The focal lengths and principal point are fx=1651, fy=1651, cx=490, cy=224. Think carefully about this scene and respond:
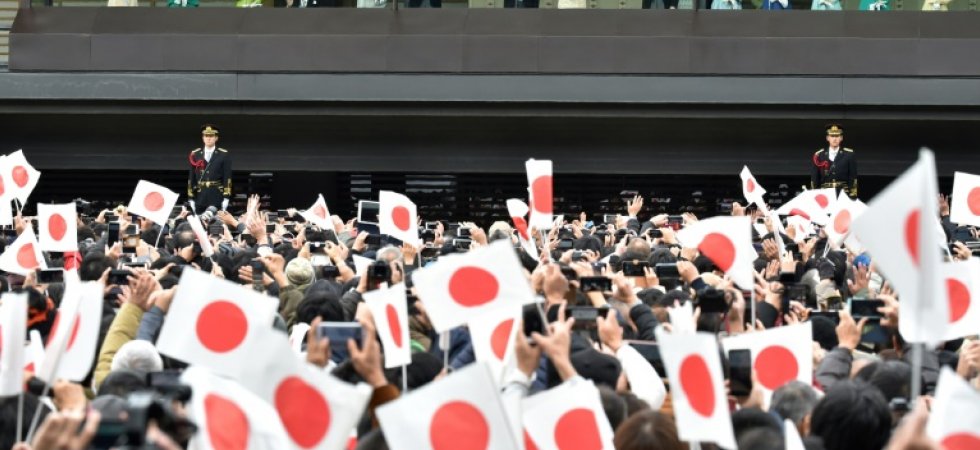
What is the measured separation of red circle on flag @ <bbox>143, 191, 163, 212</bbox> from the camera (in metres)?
15.4

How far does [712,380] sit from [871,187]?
880 inches

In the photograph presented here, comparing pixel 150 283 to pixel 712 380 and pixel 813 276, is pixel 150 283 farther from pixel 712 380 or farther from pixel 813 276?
pixel 813 276

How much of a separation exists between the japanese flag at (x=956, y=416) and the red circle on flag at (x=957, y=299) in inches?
139

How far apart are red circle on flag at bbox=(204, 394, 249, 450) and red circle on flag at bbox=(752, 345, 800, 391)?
317cm

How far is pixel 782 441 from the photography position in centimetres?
524

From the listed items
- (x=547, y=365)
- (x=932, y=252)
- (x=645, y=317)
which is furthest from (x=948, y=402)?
(x=645, y=317)

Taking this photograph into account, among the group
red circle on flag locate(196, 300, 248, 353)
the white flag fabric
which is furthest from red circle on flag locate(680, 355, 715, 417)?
the white flag fabric

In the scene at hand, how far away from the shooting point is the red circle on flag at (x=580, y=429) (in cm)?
562

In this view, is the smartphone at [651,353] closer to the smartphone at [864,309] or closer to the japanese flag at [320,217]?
the smartphone at [864,309]

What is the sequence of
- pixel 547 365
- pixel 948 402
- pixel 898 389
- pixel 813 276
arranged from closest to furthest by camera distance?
pixel 948 402
pixel 898 389
pixel 547 365
pixel 813 276

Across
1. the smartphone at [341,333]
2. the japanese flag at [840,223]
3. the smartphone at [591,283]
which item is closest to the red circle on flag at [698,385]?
the smartphone at [341,333]

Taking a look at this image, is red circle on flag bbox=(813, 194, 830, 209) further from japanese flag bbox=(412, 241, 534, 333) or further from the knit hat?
japanese flag bbox=(412, 241, 534, 333)

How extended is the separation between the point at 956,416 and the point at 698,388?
0.96 metres

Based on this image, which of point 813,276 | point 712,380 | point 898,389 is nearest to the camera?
point 712,380
